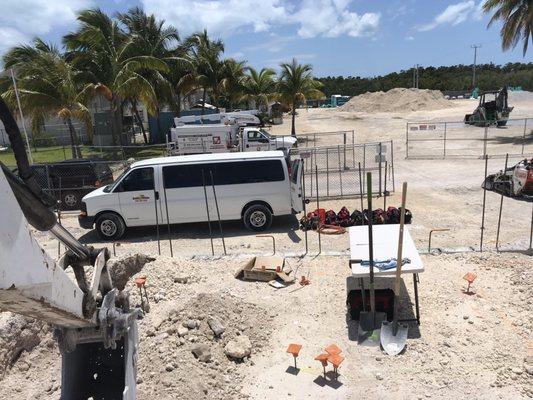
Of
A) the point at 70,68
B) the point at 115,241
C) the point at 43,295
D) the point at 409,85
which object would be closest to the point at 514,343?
the point at 43,295

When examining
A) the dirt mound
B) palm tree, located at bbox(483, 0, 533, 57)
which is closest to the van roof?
the dirt mound

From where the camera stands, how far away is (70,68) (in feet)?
83.6

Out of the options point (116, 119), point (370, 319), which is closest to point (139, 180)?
point (370, 319)

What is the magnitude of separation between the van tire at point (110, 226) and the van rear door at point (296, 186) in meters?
4.69

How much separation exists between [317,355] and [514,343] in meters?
2.89

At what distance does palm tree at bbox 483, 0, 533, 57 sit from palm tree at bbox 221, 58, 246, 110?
62.7 feet

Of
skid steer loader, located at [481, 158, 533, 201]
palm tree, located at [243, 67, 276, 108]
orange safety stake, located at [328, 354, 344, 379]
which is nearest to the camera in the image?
orange safety stake, located at [328, 354, 344, 379]

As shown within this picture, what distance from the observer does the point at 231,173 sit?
43.9 feet

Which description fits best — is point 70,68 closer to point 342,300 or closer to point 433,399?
point 342,300

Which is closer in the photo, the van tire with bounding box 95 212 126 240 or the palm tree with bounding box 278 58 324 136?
the van tire with bounding box 95 212 126 240

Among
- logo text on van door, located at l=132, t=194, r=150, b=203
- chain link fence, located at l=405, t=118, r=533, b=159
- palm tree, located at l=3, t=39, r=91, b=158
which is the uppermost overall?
palm tree, located at l=3, t=39, r=91, b=158

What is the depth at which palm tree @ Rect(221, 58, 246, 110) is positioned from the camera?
39.7 meters

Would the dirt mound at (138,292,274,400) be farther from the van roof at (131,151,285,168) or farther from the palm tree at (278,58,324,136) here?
the palm tree at (278,58,324,136)

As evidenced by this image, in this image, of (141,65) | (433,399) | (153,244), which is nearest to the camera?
(433,399)
